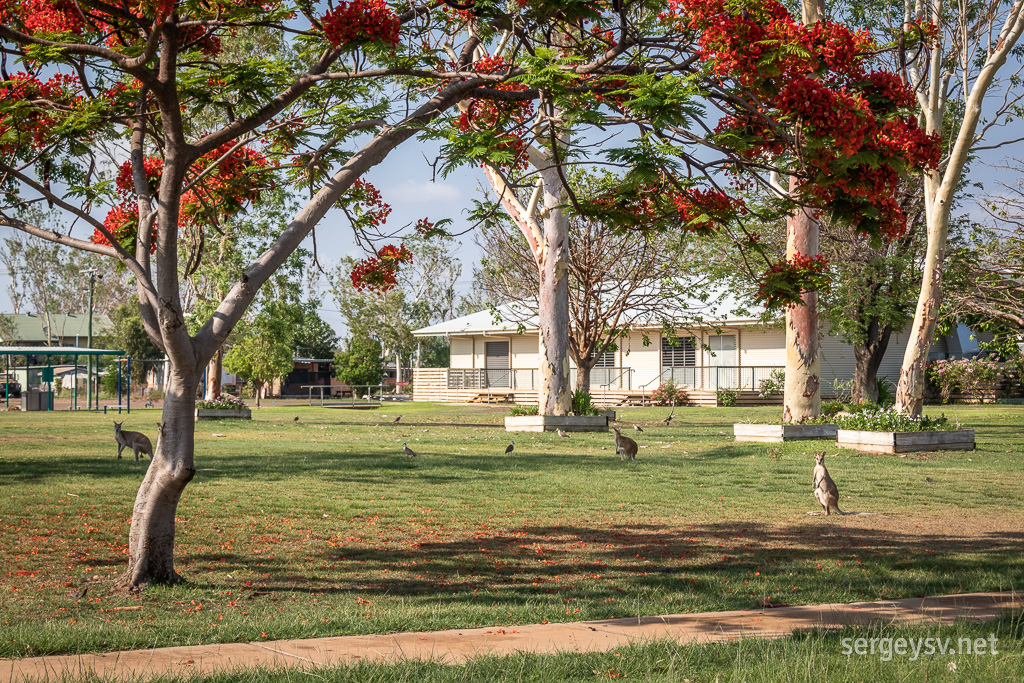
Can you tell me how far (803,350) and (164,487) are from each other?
52.8ft

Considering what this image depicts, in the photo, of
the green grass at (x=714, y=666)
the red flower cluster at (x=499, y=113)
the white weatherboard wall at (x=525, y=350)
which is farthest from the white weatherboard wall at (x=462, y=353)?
the green grass at (x=714, y=666)

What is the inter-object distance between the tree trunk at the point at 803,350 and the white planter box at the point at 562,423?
5820 millimetres

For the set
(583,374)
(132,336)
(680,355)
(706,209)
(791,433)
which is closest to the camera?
(706,209)

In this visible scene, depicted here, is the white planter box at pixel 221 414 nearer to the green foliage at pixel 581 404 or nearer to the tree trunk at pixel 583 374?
the tree trunk at pixel 583 374

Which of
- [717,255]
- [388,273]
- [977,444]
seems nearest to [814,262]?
[388,273]

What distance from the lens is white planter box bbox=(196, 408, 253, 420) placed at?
31.3 meters

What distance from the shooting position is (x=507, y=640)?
18.8ft

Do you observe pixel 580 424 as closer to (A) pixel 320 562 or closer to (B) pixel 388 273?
(B) pixel 388 273

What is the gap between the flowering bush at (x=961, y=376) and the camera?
40.3 meters

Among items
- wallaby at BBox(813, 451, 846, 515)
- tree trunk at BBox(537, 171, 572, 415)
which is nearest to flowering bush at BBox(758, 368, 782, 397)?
tree trunk at BBox(537, 171, 572, 415)

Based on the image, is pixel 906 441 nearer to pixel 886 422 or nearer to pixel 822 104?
pixel 886 422

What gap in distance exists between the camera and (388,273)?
10.9 meters

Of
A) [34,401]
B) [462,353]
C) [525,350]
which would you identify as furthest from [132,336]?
[525,350]

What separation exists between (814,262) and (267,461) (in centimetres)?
1118
